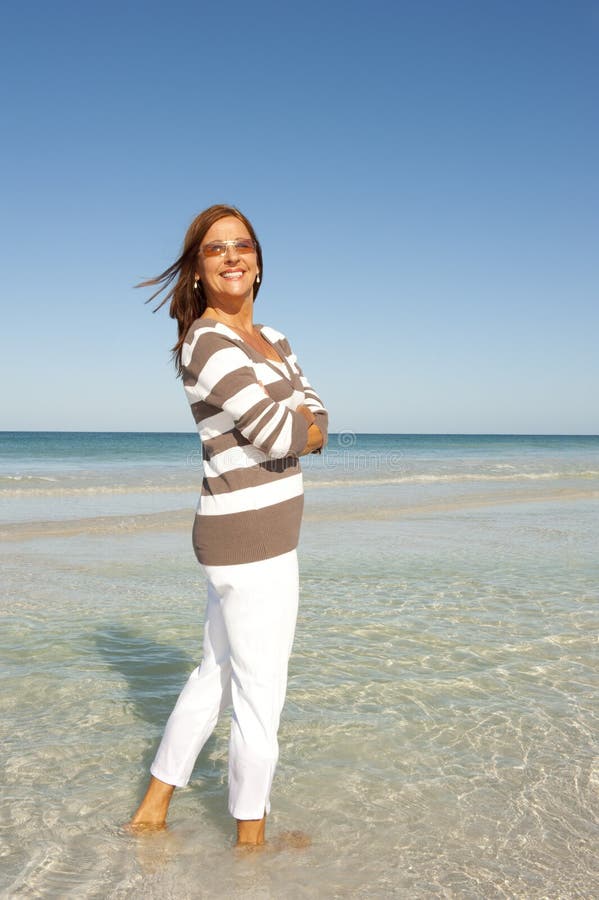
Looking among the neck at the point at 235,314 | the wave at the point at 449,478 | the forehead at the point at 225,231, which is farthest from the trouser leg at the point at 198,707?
the wave at the point at 449,478

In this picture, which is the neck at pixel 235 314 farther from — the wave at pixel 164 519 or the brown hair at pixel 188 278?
the wave at pixel 164 519

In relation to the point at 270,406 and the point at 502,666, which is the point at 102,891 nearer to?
the point at 270,406

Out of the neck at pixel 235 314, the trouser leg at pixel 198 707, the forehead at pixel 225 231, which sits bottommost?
the trouser leg at pixel 198 707

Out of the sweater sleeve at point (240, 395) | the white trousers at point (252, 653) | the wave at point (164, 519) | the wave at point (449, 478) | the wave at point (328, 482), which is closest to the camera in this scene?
the sweater sleeve at point (240, 395)

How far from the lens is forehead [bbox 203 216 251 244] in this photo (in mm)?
2582

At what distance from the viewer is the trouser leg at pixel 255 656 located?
2.39m

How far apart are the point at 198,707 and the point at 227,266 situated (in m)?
1.58

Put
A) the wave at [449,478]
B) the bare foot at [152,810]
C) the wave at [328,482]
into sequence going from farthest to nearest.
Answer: the wave at [449,478], the wave at [328,482], the bare foot at [152,810]

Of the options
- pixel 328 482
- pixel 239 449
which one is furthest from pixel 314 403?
pixel 328 482

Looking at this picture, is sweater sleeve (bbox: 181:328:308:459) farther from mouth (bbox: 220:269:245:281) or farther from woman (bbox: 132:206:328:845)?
mouth (bbox: 220:269:245:281)

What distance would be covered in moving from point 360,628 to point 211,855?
2821 mm

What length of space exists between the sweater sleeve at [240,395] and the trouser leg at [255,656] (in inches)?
16.0

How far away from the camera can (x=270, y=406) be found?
228 cm

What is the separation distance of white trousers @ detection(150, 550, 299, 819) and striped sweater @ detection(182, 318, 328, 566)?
83 millimetres
